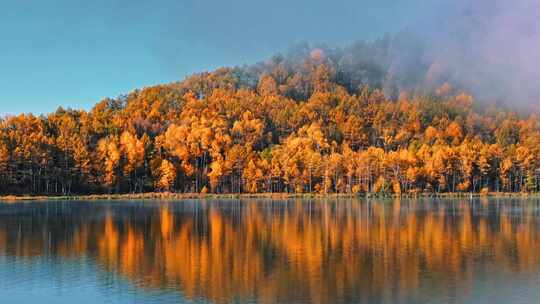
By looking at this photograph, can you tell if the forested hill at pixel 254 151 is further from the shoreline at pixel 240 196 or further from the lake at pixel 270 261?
the lake at pixel 270 261

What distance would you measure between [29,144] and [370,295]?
3585 inches

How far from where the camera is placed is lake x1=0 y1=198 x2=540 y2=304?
2353cm

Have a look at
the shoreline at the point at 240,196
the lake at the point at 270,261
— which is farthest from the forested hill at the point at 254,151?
the lake at the point at 270,261

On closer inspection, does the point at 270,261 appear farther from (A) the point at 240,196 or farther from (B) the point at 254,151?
(B) the point at 254,151

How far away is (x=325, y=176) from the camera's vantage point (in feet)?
355

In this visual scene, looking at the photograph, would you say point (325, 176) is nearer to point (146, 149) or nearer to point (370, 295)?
point (146, 149)

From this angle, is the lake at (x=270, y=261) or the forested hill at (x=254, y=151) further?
the forested hill at (x=254, y=151)

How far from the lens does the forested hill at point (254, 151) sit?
105125 millimetres

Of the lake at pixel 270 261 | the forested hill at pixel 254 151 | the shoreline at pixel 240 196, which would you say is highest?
the forested hill at pixel 254 151

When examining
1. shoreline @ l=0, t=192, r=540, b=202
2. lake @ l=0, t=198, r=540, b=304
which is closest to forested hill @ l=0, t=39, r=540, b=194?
shoreline @ l=0, t=192, r=540, b=202

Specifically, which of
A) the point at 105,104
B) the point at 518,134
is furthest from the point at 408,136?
the point at 105,104

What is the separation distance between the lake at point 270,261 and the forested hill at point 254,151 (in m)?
53.9

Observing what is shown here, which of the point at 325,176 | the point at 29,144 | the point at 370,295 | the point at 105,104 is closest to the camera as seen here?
the point at 370,295

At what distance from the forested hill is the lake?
53.9m
